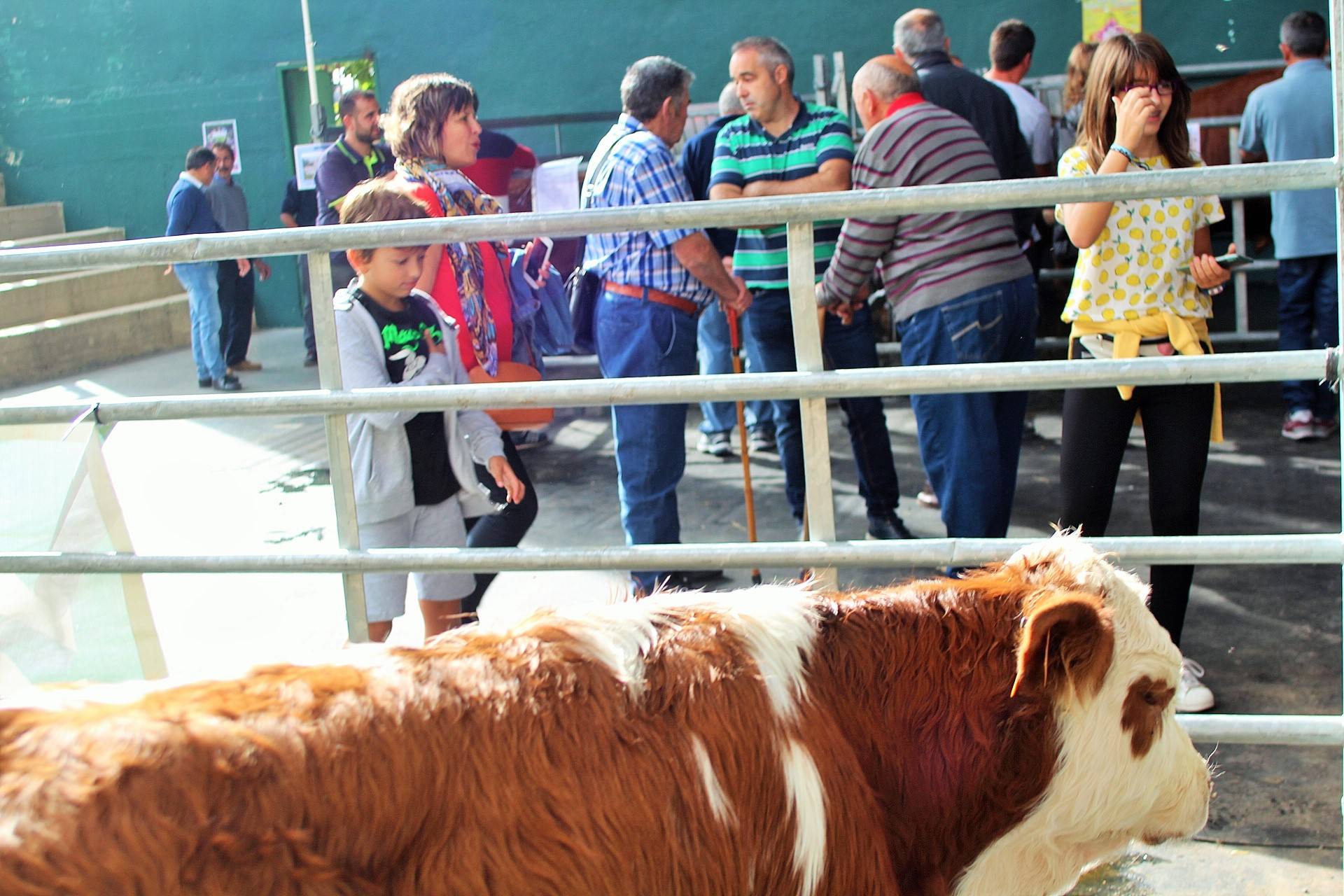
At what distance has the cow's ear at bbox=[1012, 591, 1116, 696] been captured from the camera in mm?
1894

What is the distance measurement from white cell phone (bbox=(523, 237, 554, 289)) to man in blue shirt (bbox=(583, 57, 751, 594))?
84 centimetres

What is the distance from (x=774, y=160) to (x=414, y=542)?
233cm

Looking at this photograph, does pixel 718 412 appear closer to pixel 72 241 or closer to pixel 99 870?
pixel 99 870

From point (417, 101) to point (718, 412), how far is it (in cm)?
338

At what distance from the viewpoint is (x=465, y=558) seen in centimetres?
282

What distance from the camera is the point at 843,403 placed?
18.2 feet

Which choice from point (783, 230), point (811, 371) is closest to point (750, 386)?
point (811, 371)

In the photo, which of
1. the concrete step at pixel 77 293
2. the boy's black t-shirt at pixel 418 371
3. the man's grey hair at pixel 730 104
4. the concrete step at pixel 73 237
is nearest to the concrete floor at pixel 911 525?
the boy's black t-shirt at pixel 418 371

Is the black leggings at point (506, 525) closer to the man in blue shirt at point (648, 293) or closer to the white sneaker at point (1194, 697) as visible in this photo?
the man in blue shirt at point (648, 293)

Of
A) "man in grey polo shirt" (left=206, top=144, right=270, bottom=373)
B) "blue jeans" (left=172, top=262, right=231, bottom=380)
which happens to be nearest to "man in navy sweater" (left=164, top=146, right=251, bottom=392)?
"blue jeans" (left=172, top=262, right=231, bottom=380)

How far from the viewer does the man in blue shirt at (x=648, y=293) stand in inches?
178

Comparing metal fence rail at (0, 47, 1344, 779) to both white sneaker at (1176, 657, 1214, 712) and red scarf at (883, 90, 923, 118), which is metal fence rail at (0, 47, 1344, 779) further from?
red scarf at (883, 90, 923, 118)

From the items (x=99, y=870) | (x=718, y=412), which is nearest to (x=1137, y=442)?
(x=718, y=412)

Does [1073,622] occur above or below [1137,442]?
above
